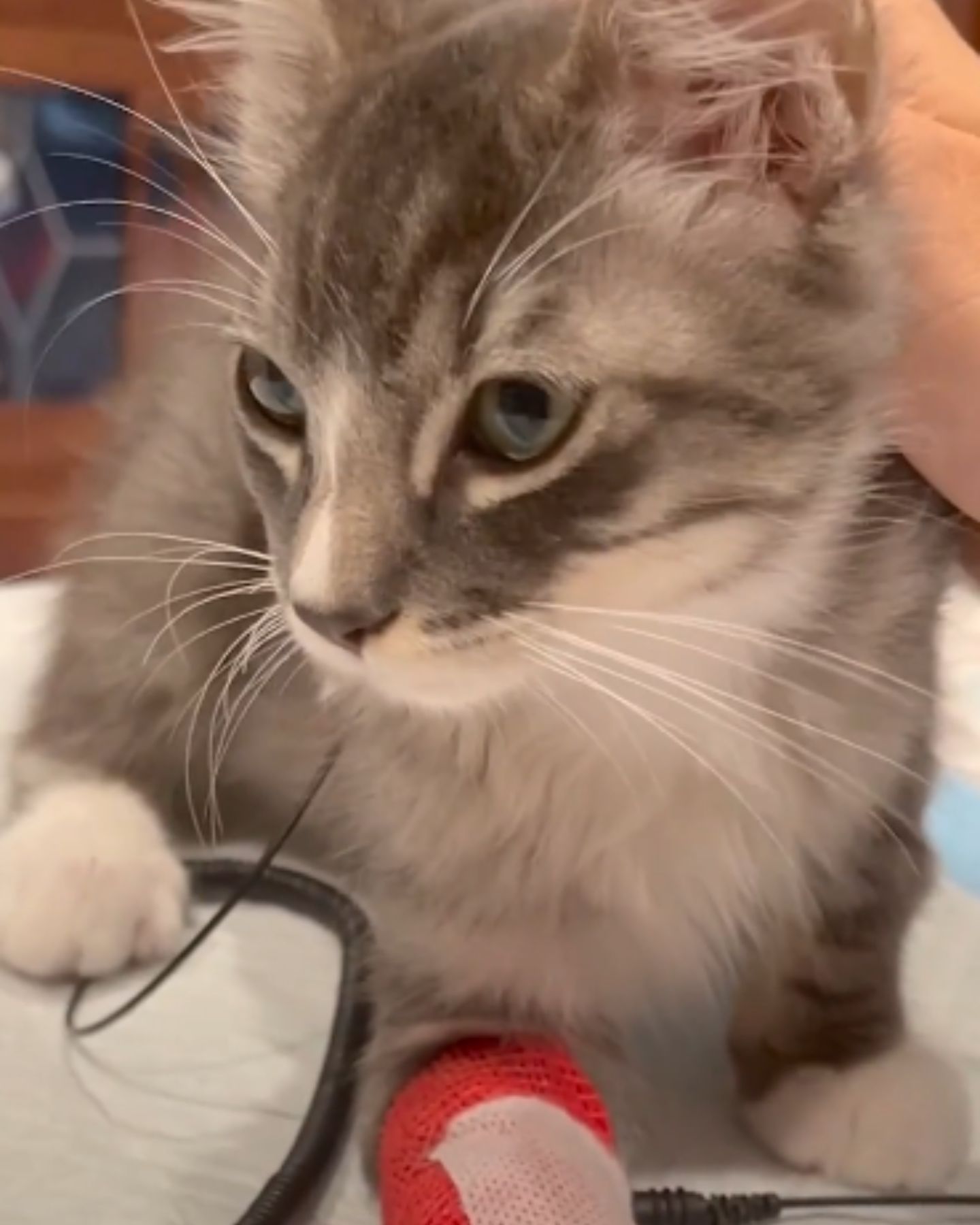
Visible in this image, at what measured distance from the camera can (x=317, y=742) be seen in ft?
3.49

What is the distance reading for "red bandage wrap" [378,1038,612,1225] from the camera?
2.57 ft

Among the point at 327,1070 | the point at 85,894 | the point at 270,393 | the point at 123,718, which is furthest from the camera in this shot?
the point at 123,718

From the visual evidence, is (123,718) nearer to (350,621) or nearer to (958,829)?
(350,621)

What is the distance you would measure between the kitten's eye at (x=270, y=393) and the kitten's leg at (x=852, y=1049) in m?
0.42

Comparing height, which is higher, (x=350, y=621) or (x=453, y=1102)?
(x=350, y=621)

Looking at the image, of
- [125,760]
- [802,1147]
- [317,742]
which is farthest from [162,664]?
[802,1147]

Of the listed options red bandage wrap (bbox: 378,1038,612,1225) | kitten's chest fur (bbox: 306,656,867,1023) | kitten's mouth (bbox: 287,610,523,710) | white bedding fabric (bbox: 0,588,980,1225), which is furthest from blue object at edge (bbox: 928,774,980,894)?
kitten's mouth (bbox: 287,610,523,710)

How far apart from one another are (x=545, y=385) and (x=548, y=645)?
13 cm

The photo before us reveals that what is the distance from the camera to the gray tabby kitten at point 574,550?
0.72m

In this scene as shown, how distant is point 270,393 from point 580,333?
0.20 metres

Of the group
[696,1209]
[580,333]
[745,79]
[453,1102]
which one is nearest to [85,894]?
[453,1102]

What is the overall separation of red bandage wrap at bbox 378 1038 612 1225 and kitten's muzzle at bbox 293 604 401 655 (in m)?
0.26

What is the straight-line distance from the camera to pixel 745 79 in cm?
73

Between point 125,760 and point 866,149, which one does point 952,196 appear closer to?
point 866,149
